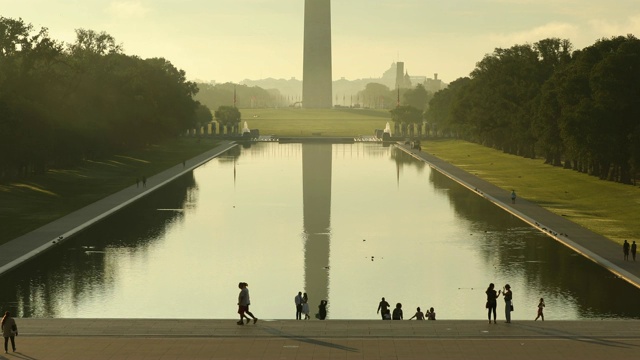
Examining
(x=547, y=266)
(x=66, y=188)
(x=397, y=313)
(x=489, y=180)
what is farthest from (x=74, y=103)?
(x=397, y=313)

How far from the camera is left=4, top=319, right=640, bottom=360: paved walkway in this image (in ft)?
100

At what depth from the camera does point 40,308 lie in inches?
1597

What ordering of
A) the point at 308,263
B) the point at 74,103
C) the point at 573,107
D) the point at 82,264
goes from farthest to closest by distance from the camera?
the point at 74,103, the point at 573,107, the point at 308,263, the point at 82,264

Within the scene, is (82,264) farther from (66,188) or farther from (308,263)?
(66,188)

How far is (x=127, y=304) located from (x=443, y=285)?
45.3 ft

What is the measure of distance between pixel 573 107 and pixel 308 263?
53320 mm

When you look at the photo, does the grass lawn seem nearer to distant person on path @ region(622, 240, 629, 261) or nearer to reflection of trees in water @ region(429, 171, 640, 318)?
reflection of trees in water @ region(429, 171, 640, 318)

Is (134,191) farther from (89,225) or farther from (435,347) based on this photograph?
(435,347)

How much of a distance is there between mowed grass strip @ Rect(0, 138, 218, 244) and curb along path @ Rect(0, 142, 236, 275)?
→ 94cm

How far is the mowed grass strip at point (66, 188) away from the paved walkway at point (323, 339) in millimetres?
25743

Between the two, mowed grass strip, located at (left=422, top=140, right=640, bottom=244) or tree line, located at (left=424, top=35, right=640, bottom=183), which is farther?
tree line, located at (left=424, top=35, right=640, bottom=183)

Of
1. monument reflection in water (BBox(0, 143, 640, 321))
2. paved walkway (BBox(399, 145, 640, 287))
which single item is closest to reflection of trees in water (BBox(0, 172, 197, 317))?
monument reflection in water (BBox(0, 143, 640, 321))

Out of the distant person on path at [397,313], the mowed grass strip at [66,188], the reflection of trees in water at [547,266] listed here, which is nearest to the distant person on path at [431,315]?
the distant person on path at [397,313]

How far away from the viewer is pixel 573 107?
98812mm
